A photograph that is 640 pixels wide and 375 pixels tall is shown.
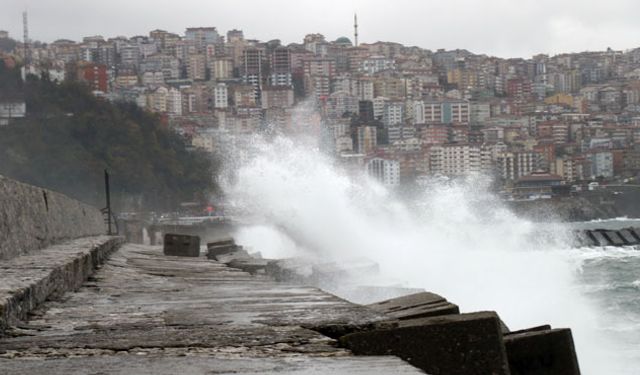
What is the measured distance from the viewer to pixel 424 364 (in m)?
3.21

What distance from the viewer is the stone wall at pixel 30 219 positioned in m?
5.04

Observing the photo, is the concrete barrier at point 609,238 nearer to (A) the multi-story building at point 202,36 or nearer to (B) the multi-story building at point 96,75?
(B) the multi-story building at point 96,75

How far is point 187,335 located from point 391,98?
440 ft

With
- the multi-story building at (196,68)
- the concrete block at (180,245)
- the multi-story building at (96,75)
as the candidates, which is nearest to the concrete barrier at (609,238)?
the concrete block at (180,245)

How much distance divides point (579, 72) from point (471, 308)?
147904mm

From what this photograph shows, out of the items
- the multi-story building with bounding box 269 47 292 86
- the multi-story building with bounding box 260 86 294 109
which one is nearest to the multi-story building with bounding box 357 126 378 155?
the multi-story building with bounding box 260 86 294 109

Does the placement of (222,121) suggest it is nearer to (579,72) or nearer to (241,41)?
(241,41)

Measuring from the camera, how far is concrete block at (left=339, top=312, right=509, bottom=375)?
3.16 meters

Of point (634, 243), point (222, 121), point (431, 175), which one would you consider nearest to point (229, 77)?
point (222, 121)

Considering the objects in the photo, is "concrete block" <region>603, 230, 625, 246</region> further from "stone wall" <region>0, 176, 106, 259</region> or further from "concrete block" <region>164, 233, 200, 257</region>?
"stone wall" <region>0, 176, 106, 259</region>

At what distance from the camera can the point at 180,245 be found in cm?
1235

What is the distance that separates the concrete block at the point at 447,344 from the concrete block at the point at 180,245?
8947 mm

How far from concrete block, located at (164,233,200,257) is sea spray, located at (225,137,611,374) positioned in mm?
3309

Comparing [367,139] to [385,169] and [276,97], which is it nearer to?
[276,97]
